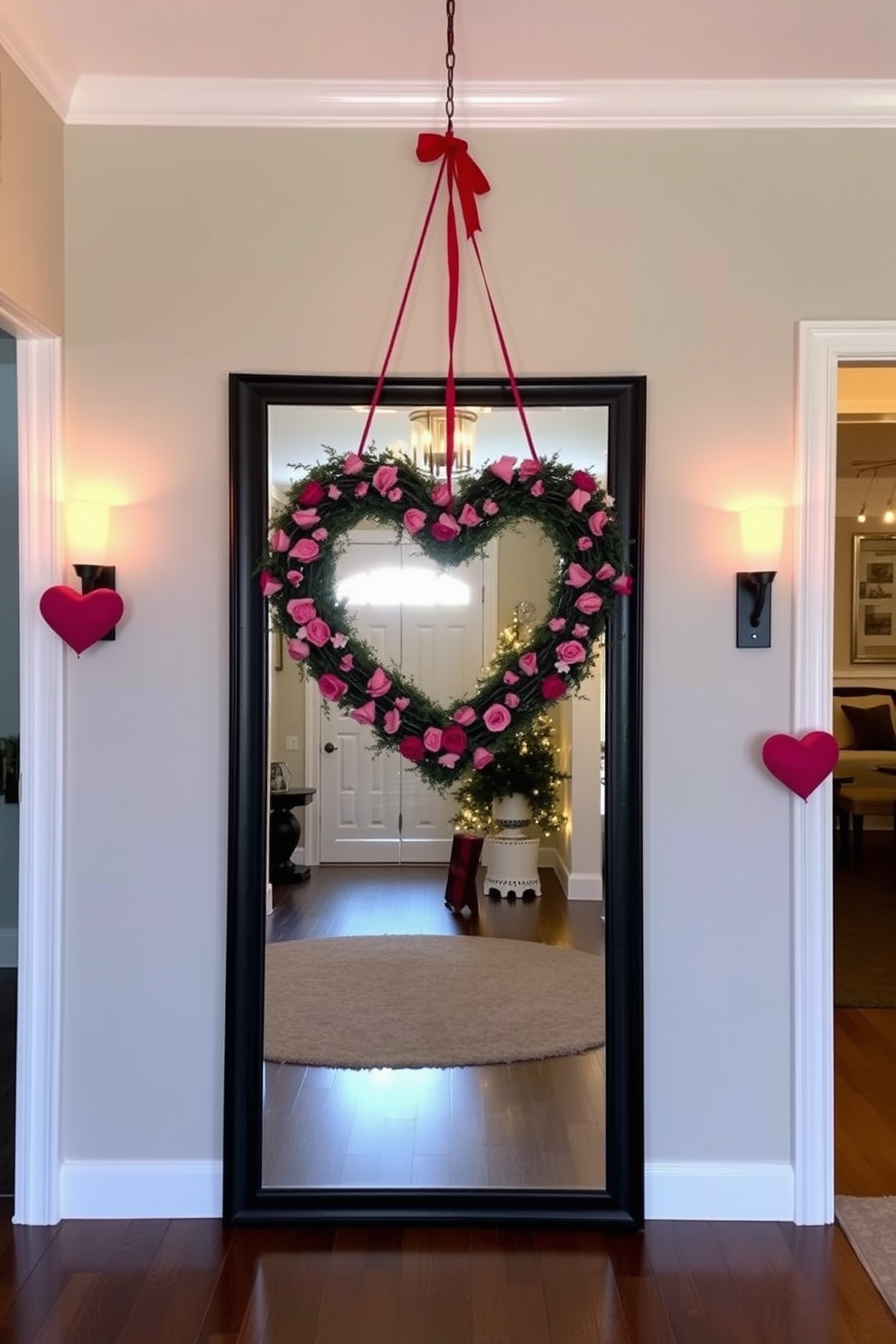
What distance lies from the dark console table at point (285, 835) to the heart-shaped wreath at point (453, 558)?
0.29m

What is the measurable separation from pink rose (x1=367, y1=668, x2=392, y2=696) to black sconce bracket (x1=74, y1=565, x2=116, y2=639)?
2.20 feet

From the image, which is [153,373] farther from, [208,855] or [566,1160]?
[566,1160]

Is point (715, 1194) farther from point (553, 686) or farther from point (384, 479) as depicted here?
point (384, 479)

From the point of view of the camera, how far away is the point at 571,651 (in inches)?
100

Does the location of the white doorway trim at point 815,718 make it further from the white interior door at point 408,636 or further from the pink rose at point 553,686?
the white interior door at point 408,636

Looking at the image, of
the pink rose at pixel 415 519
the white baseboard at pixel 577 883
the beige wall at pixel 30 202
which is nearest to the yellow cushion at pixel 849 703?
the white baseboard at pixel 577 883

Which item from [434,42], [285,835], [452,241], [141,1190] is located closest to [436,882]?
[285,835]

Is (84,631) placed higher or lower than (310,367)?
lower

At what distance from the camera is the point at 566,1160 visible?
8.79 feet

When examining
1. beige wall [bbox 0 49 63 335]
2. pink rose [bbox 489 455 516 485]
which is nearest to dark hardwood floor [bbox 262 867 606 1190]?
pink rose [bbox 489 455 516 485]

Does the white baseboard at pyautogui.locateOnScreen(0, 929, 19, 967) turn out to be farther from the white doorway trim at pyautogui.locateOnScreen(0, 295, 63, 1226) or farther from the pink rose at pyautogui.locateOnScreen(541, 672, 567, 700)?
the pink rose at pyautogui.locateOnScreen(541, 672, 567, 700)

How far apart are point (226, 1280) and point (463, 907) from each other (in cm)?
97

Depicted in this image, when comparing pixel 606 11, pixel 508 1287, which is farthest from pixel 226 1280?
pixel 606 11

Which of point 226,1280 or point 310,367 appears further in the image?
point 310,367
